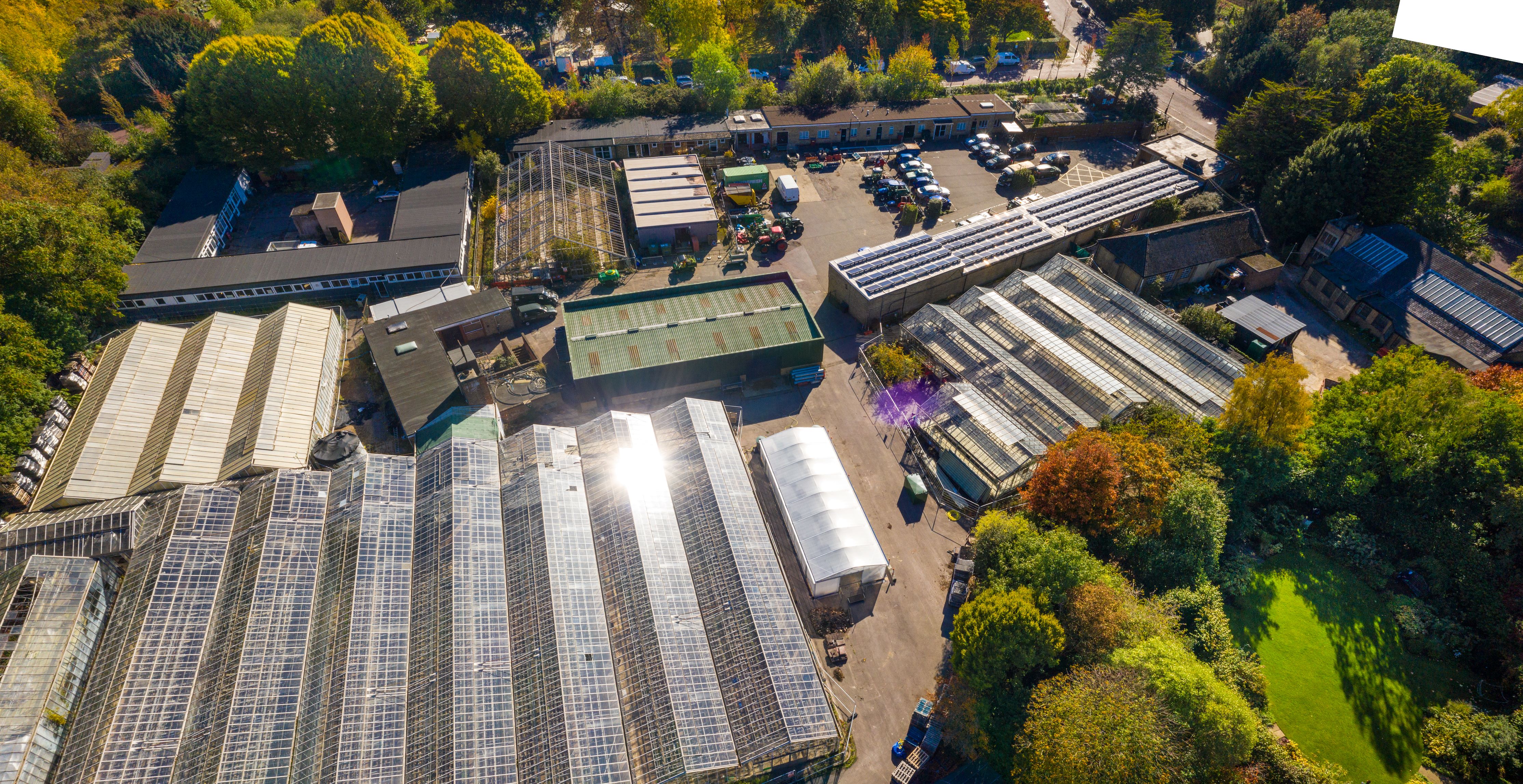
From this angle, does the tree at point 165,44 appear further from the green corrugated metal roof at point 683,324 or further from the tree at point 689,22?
the green corrugated metal roof at point 683,324

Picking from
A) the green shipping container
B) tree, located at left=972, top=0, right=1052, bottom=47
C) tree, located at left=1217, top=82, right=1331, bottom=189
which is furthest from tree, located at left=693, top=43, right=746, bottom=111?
tree, located at left=1217, top=82, right=1331, bottom=189

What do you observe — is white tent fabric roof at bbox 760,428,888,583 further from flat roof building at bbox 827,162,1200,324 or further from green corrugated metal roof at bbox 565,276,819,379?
flat roof building at bbox 827,162,1200,324

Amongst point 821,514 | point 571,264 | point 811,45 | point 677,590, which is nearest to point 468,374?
point 571,264

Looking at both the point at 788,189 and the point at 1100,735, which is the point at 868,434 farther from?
the point at 788,189

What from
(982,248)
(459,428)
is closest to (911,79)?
(982,248)

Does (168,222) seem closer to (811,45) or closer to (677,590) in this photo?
(677,590)

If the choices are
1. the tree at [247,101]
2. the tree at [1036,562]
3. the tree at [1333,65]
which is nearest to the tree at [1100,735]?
the tree at [1036,562]
